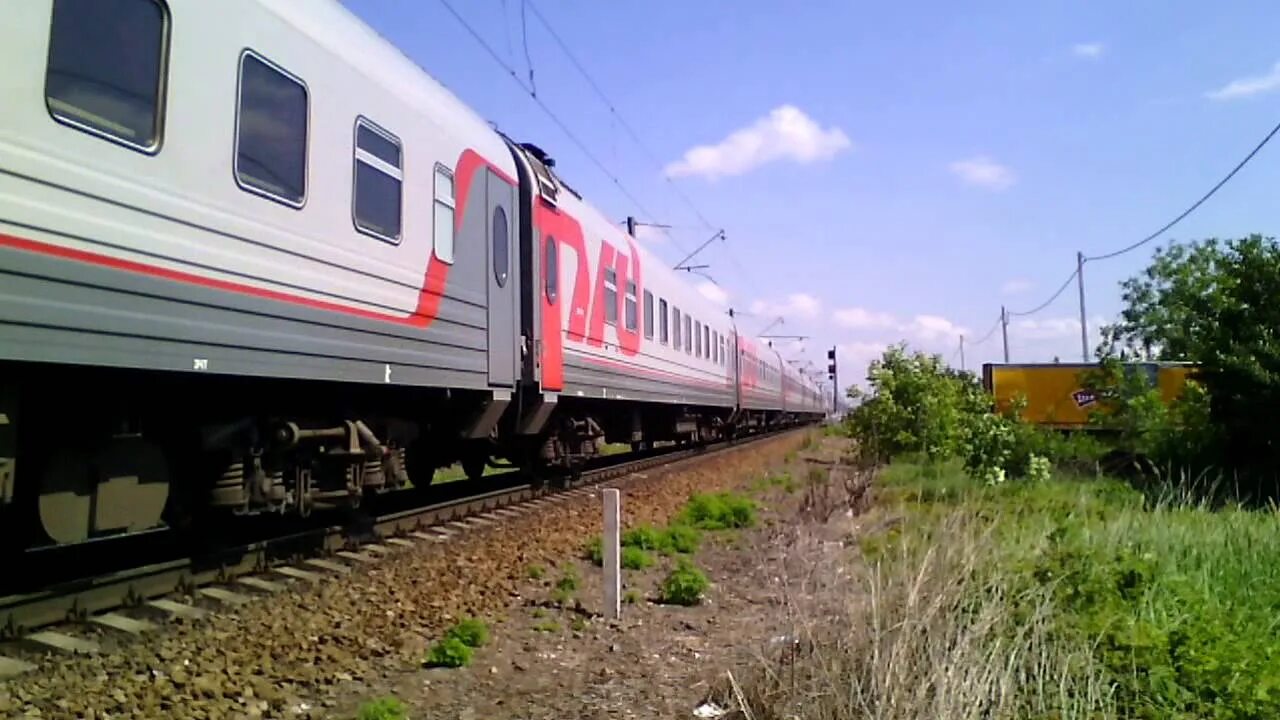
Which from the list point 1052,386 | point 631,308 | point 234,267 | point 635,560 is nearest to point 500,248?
point 635,560

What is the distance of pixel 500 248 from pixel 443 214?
4.57 ft

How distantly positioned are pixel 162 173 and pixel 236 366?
42.7 inches

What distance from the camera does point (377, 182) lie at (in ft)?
23.8

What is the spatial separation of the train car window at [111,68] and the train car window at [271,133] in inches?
25.6

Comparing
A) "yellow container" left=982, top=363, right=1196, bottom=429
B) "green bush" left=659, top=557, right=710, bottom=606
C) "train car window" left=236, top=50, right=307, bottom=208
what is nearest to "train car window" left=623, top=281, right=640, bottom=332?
"green bush" left=659, top=557, right=710, bottom=606

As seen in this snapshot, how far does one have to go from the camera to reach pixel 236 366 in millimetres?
5566

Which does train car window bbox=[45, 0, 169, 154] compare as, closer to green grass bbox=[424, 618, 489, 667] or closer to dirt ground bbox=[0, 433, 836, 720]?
dirt ground bbox=[0, 433, 836, 720]

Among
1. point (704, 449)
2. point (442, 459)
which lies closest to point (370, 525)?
point (442, 459)

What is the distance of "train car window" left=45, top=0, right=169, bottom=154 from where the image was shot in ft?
14.6

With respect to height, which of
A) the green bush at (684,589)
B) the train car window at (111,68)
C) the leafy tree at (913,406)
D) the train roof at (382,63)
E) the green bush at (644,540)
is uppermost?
the train roof at (382,63)

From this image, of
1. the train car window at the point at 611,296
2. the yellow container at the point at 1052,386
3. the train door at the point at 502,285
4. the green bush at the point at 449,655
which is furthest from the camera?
the yellow container at the point at 1052,386

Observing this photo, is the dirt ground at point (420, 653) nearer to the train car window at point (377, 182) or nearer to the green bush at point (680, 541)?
the green bush at point (680, 541)

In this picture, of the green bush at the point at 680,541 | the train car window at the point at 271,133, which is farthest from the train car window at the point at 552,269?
the train car window at the point at 271,133

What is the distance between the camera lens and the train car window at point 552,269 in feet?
36.9
